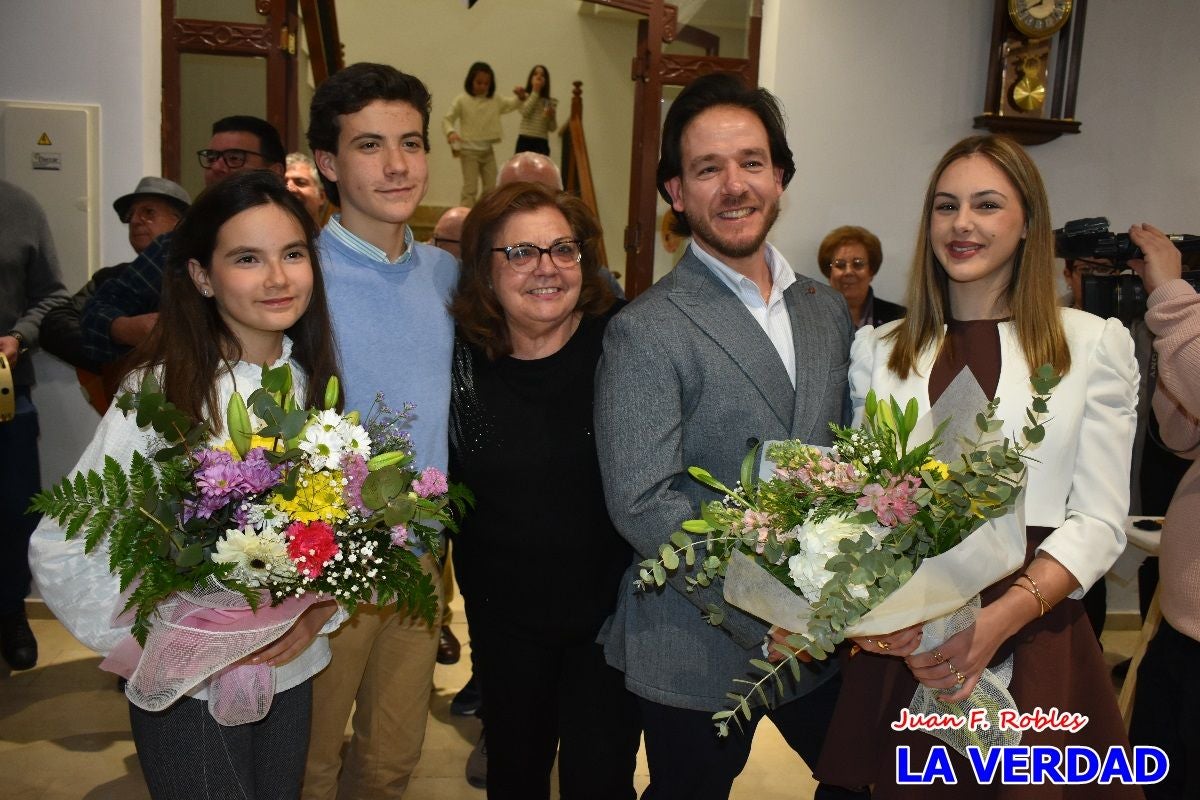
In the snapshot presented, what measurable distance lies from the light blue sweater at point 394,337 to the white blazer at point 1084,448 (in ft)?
3.30

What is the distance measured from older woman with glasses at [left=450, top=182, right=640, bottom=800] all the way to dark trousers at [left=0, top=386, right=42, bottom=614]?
8.09ft

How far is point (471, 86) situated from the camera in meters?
9.41

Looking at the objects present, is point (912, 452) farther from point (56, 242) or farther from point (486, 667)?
point (56, 242)

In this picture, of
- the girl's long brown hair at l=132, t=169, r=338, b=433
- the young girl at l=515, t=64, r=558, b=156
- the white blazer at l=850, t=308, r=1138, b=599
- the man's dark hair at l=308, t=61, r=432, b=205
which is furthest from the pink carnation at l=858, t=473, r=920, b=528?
the young girl at l=515, t=64, r=558, b=156

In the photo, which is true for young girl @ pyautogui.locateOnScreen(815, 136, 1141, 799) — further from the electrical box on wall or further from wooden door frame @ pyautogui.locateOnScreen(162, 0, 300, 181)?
the electrical box on wall

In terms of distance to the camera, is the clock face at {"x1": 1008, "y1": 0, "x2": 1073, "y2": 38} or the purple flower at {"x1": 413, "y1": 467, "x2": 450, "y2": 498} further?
the clock face at {"x1": 1008, "y1": 0, "x2": 1073, "y2": 38}

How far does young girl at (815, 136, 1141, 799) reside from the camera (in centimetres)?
166

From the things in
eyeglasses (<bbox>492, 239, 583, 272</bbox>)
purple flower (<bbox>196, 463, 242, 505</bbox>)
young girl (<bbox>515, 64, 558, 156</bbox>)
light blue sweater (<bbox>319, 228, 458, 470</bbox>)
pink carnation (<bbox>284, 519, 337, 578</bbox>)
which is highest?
young girl (<bbox>515, 64, 558, 156</bbox>)

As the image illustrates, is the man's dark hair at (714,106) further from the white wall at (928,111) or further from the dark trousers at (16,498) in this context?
the dark trousers at (16,498)

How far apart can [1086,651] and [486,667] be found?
1.18 metres

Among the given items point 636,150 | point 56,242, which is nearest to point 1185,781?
point 636,150

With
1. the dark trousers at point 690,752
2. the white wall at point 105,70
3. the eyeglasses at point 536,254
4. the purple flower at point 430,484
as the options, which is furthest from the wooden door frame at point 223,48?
the dark trousers at point 690,752

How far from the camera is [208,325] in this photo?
1905mm

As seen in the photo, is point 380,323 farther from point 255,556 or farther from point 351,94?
point 255,556
